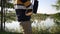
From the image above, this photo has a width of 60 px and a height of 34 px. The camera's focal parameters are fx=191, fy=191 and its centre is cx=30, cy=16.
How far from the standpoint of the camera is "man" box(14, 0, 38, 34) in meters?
1.52

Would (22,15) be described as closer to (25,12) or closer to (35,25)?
(25,12)

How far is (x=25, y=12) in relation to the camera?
155 centimetres

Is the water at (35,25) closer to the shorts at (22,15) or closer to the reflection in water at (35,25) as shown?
the reflection in water at (35,25)

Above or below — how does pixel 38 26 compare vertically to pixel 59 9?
below

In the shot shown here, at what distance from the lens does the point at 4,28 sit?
14.8 ft

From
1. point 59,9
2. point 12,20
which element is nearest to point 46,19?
point 59,9

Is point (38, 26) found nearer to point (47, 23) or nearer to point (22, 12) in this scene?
point (47, 23)

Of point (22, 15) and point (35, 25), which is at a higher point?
point (22, 15)

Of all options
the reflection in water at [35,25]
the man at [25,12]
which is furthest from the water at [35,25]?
the man at [25,12]

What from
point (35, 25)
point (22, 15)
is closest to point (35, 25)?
point (35, 25)

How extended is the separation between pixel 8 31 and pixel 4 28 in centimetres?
13

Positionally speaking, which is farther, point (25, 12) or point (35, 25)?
point (35, 25)

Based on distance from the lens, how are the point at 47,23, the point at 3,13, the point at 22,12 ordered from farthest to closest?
1. the point at 3,13
2. the point at 47,23
3. the point at 22,12

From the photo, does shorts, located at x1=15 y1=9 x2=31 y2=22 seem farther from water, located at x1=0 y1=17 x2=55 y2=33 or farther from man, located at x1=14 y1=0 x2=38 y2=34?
water, located at x1=0 y1=17 x2=55 y2=33
